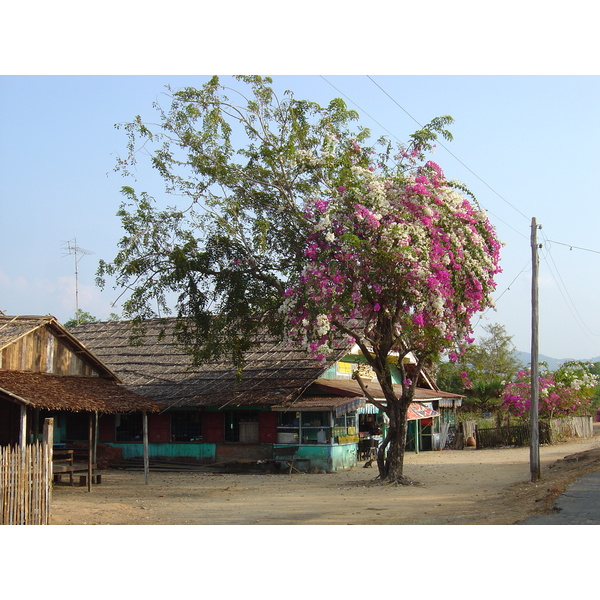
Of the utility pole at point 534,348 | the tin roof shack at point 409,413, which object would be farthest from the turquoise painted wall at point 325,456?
the utility pole at point 534,348

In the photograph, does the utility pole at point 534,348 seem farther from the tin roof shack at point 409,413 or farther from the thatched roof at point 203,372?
the thatched roof at point 203,372

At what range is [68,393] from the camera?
1945 cm

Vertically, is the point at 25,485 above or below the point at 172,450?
above

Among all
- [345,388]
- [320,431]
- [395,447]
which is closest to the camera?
[395,447]

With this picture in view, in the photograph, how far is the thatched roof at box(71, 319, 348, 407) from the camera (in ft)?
80.1

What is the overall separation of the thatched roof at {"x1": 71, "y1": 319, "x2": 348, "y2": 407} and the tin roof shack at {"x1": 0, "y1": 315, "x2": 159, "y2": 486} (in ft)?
5.73

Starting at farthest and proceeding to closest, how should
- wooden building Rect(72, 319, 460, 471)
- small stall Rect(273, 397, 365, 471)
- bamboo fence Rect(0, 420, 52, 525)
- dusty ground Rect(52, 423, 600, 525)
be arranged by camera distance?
wooden building Rect(72, 319, 460, 471) < small stall Rect(273, 397, 365, 471) < dusty ground Rect(52, 423, 600, 525) < bamboo fence Rect(0, 420, 52, 525)

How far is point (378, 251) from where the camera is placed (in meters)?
17.0

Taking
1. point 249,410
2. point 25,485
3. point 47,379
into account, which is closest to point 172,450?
point 249,410

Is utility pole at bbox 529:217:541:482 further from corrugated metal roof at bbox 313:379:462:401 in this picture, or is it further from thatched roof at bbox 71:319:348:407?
thatched roof at bbox 71:319:348:407

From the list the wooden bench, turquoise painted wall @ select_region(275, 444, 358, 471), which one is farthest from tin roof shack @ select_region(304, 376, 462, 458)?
the wooden bench

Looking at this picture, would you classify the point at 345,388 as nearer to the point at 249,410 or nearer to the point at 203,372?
the point at 249,410

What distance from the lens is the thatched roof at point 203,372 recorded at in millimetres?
24422

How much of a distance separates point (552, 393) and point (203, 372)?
57.6 feet
